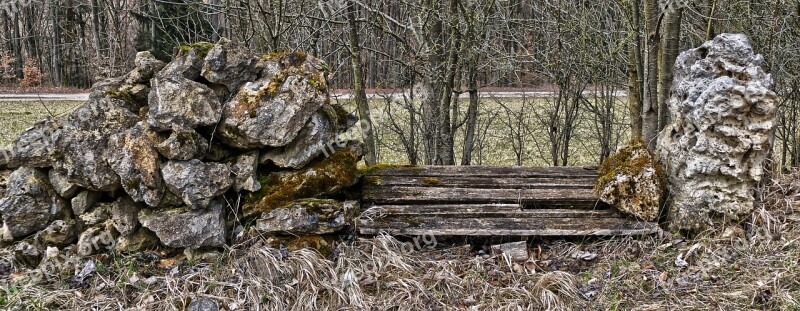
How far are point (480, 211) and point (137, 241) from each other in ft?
7.98

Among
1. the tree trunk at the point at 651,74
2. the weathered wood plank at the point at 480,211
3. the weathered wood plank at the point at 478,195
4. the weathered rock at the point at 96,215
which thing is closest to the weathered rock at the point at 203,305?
the weathered rock at the point at 96,215

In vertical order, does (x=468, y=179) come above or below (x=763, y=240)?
above

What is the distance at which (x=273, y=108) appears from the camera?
4.20 metres

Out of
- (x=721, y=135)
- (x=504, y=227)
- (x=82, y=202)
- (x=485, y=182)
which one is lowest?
(x=504, y=227)

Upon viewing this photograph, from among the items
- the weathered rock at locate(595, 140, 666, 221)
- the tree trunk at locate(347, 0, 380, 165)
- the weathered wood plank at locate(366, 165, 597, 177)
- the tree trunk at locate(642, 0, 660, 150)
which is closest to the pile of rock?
the weathered wood plank at locate(366, 165, 597, 177)

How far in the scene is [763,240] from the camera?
13.3 ft

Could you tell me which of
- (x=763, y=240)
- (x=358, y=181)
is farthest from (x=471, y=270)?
(x=763, y=240)

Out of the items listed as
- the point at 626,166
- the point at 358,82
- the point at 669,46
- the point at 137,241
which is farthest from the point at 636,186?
the point at 137,241

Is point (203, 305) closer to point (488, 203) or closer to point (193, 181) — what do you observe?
point (193, 181)

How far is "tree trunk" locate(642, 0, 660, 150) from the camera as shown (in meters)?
5.50

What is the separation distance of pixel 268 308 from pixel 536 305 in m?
1.66

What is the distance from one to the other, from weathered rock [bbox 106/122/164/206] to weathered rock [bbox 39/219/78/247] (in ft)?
1.71

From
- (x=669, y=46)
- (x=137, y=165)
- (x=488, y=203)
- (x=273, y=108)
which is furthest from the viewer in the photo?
(x=669, y=46)

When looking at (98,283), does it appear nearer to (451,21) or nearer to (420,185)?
(420,185)
